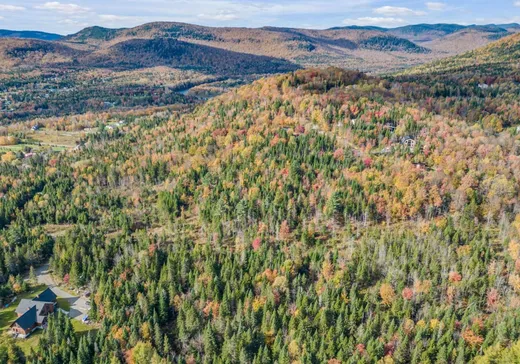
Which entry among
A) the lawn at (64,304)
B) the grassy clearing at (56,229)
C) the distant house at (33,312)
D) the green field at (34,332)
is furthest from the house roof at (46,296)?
the grassy clearing at (56,229)

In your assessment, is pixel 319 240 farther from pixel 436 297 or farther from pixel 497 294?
pixel 497 294

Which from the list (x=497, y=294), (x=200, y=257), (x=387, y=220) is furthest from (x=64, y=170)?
(x=497, y=294)

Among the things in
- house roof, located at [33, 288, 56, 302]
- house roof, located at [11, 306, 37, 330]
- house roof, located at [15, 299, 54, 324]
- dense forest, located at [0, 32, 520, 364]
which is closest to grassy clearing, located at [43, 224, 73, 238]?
dense forest, located at [0, 32, 520, 364]

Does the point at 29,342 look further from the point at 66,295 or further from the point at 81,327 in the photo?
the point at 66,295

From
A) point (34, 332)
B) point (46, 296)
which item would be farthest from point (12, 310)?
point (34, 332)

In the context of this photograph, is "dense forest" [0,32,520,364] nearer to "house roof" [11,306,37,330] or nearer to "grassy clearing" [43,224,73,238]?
"grassy clearing" [43,224,73,238]

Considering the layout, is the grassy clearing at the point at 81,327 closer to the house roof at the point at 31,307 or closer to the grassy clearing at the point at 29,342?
the grassy clearing at the point at 29,342

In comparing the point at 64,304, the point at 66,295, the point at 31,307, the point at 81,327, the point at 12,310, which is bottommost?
the point at 81,327

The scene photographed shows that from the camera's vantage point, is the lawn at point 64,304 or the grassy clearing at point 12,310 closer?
the grassy clearing at point 12,310
